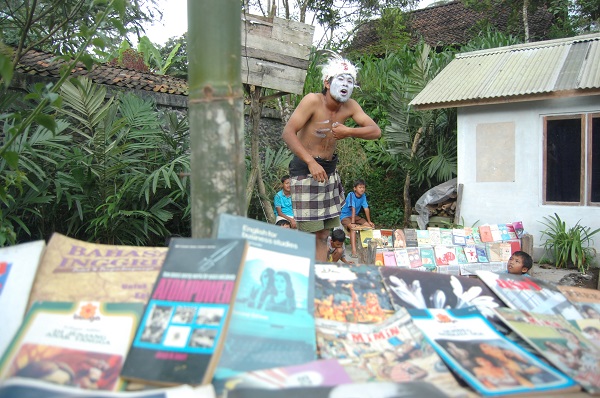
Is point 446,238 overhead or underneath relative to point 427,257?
overhead

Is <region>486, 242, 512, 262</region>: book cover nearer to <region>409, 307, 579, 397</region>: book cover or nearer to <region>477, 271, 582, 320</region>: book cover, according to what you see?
<region>477, 271, 582, 320</region>: book cover

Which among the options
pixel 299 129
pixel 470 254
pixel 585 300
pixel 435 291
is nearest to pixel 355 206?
pixel 470 254

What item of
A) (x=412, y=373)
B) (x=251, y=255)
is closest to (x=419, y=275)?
(x=412, y=373)

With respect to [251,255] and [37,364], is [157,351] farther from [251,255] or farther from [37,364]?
[251,255]

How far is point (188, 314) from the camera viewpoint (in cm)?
140

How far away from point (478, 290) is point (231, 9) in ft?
4.47

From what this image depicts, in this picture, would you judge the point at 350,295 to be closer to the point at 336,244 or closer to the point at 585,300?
Answer: the point at 585,300

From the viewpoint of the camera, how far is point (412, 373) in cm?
143

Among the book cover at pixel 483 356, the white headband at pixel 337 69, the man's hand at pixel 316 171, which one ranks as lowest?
the book cover at pixel 483 356

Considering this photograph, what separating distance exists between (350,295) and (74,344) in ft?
2.99

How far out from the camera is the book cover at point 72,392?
1.15 meters

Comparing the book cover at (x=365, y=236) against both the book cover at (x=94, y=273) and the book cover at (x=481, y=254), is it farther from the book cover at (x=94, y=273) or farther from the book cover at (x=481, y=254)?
the book cover at (x=94, y=273)

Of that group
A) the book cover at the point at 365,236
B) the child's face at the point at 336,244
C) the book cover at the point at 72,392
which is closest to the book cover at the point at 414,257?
the book cover at the point at 365,236

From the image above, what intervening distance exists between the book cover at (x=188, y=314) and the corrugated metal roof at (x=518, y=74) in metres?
5.46
